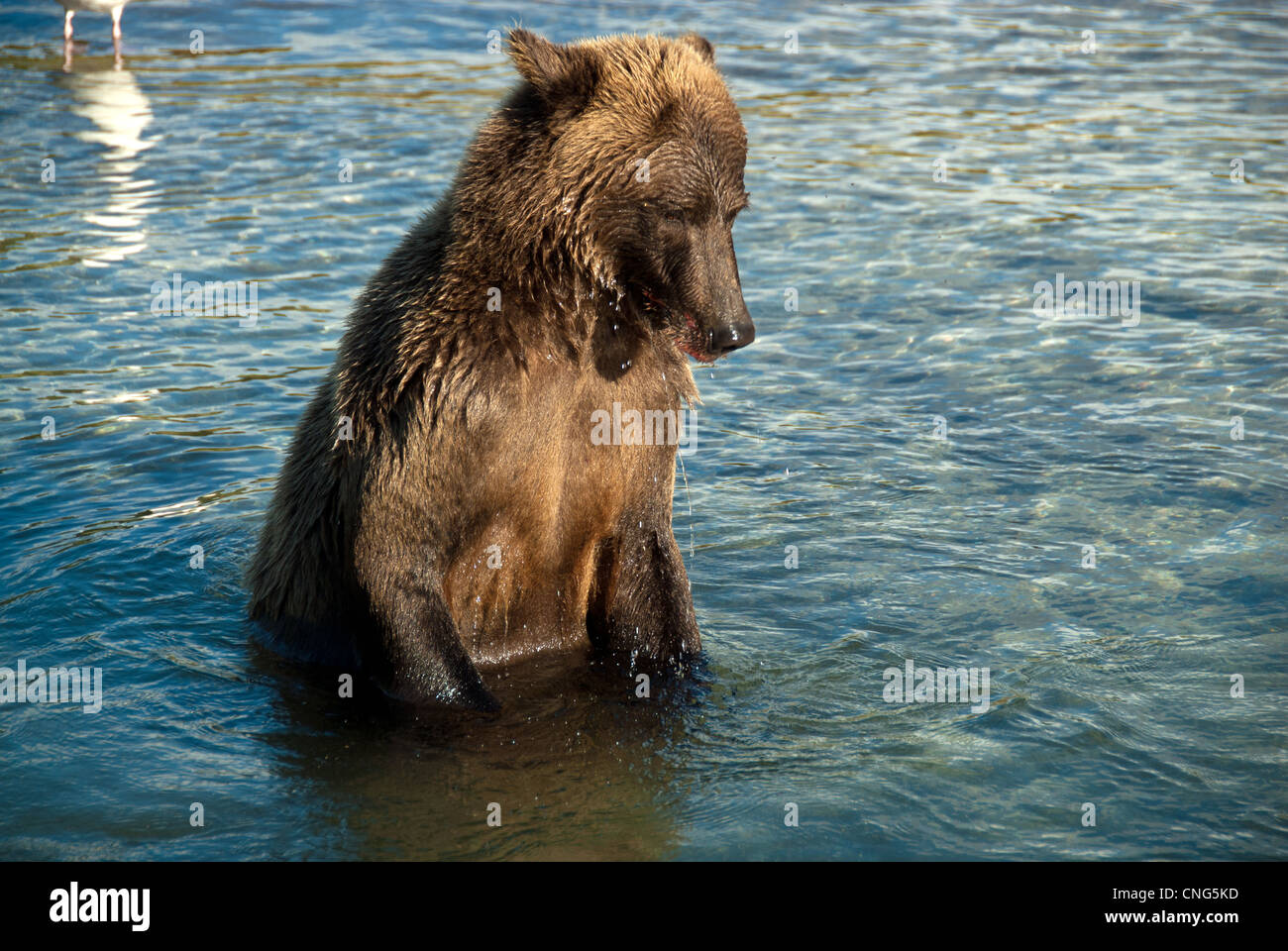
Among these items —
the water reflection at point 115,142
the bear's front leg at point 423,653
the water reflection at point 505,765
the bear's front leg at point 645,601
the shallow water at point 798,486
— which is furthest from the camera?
the water reflection at point 115,142

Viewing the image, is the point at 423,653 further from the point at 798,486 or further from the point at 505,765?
the point at 798,486

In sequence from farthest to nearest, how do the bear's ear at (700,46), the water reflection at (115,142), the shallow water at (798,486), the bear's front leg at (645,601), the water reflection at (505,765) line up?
the water reflection at (115,142)
the bear's front leg at (645,601)
the bear's ear at (700,46)
the shallow water at (798,486)
the water reflection at (505,765)

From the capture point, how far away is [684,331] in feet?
18.0

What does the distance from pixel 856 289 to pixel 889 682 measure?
18.2ft

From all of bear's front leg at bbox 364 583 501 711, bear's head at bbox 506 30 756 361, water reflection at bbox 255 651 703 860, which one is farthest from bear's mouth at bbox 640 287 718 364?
water reflection at bbox 255 651 703 860

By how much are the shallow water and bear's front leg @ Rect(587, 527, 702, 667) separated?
0.70 feet

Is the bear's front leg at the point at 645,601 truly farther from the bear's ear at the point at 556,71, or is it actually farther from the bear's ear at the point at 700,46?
the bear's ear at the point at 700,46

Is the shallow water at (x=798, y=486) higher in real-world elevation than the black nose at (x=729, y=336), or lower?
lower

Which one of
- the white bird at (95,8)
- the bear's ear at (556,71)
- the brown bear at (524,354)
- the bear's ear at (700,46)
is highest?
the white bird at (95,8)

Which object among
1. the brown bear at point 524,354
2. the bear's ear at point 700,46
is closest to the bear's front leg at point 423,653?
the brown bear at point 524,354

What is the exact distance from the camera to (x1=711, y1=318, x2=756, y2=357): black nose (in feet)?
17.6

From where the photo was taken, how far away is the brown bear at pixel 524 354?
5375 millimetres

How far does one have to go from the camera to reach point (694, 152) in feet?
17.6
